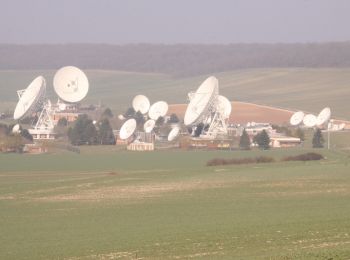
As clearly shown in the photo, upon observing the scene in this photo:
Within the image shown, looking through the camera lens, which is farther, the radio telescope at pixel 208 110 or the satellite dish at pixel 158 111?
the satellite dish at pixel 158 111

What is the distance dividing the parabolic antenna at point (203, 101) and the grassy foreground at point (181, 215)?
40.5 m

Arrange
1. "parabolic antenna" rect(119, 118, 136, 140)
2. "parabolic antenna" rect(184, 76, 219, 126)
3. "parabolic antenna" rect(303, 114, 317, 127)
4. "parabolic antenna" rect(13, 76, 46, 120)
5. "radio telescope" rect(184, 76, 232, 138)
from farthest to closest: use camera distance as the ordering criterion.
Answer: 1. "parabolic antenna" rect(303, 114, 317, 127)
2. "parabolic antenna" rect(119, 118, 136, 140)
3. "parabolic antenna" rect(13, 76, 46, 120)
4. "radio telescope" rect(184, 76, 232, 138)
5. "parabolic antenna" rect(184, 76, 219, 126)

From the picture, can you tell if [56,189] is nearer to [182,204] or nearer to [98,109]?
[182,204]

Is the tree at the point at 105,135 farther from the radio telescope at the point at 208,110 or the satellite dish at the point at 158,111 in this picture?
the satellite dish at the point at 158,111

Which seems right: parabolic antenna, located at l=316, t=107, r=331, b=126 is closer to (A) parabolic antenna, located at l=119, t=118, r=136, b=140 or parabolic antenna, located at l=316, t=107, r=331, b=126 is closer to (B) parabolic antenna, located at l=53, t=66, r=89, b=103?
(A) parabolic antenna, located at l=119, t=118, r=136, b=140

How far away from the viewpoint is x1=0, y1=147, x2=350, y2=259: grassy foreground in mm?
24266

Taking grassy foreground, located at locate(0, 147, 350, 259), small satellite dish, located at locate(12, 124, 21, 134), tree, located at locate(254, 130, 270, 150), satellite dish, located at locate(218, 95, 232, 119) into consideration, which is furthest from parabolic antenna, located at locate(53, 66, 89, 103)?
grassy foreground, located at locate(0, 147, 350, 259)

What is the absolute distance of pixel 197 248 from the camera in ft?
79.7

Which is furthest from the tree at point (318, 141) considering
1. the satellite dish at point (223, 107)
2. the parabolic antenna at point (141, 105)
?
the parabolic antenna at point (141, 105)

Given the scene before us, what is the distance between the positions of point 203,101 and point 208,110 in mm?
1893

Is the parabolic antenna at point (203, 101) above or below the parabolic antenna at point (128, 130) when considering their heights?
above

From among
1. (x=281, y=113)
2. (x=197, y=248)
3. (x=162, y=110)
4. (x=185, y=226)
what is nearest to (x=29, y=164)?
(x=185, y=226)

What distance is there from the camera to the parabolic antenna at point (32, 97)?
10100 centimetres

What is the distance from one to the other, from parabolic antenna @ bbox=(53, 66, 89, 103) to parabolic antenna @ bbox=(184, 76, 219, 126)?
14276mm
